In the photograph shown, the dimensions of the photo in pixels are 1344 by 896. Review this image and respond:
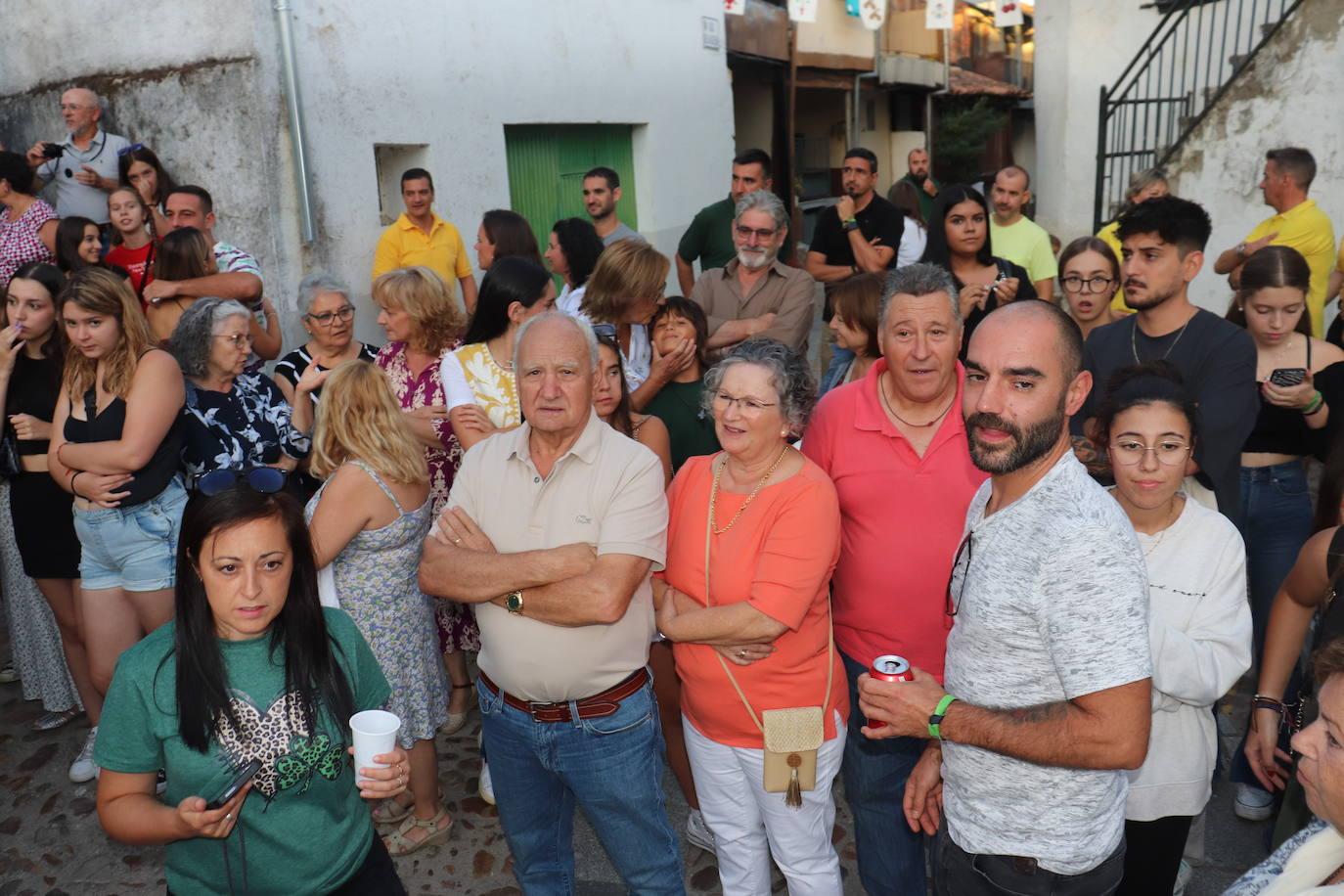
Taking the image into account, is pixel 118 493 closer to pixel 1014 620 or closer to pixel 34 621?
pixel 34 621

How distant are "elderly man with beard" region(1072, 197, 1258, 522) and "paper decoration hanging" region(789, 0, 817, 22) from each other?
974 centimetres

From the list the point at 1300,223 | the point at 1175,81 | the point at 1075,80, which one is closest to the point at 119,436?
the point at 1300,223

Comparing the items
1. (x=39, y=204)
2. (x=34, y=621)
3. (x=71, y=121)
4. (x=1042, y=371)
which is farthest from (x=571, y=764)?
(x=71, y=121)

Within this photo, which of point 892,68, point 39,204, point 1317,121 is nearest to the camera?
point 39,204

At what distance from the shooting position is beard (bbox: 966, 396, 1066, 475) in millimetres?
2021

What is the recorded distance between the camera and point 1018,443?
2025 millimetres

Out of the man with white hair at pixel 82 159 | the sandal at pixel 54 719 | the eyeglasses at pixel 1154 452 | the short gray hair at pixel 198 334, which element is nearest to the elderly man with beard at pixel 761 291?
the short gray hair at pixel 198 334

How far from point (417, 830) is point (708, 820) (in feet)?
4.52

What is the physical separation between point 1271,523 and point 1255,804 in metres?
1.07

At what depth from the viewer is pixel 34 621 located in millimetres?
4770

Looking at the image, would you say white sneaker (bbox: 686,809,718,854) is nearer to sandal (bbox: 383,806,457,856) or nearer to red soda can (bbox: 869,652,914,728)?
sandal (bbox: 383,806,457,856)

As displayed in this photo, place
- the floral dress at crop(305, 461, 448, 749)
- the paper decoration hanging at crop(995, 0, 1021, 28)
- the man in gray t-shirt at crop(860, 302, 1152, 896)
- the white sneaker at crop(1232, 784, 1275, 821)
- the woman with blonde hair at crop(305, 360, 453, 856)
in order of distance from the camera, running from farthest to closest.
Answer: the paper decoration hanging at crop(995, 0, 1021, 28)
the white sneaker at crop(1232, 784, 1275, 821)
the floral dress at crop(305, 461, 448, 749)
the woman with blonde hair at crop(305, 360, 453, 856)
the man in gray t-shirt at crop(860, 302, 1152, 896)

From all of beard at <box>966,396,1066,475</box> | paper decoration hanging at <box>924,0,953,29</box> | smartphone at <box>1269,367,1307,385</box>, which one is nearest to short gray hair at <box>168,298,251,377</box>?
beard at <box>966,396,1066,475</box>

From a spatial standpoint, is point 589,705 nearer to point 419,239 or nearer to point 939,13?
point 419,239
